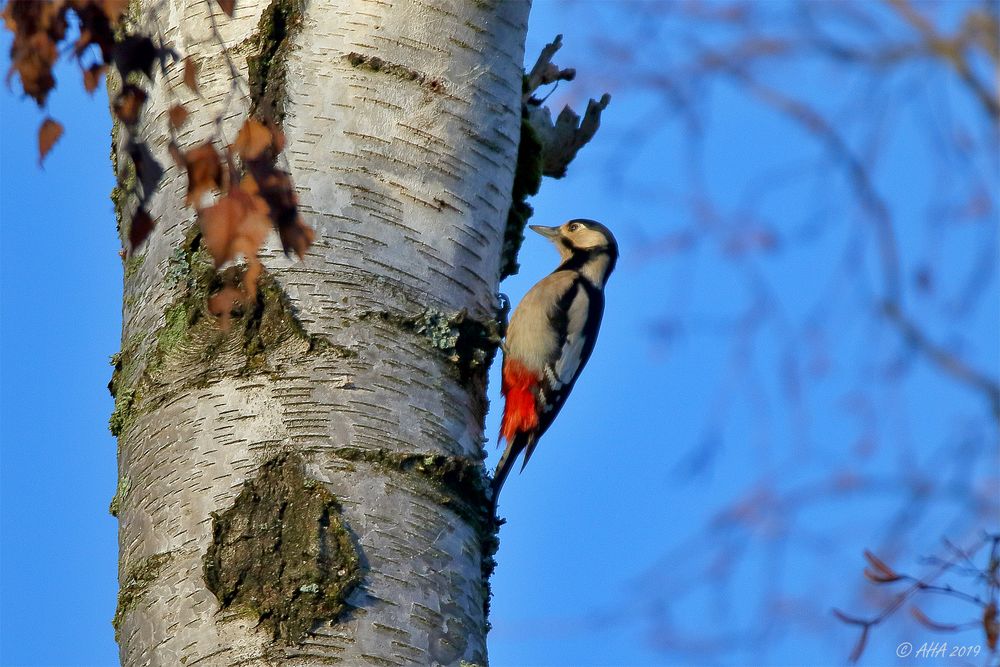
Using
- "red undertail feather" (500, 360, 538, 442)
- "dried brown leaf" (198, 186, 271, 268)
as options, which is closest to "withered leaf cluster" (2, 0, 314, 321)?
"dried brown leaf" (198, 186, 271, 268)

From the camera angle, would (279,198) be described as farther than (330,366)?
Answer: No

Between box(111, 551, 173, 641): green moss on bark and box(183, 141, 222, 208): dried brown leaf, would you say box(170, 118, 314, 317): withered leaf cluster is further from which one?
box(111, 551, 173, 641): green moss on bark

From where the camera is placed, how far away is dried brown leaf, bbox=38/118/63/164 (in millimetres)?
1731

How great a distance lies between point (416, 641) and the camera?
2.02 m

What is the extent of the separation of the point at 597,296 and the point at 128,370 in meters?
3.01

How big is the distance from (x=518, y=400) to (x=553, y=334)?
1.33 feet

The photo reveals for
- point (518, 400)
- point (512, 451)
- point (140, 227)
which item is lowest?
point (140, 227)

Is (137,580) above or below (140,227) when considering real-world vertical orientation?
below

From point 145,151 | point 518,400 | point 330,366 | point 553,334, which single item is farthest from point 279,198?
point 553,334

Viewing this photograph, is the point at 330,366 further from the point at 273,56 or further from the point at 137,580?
the point at 273,56

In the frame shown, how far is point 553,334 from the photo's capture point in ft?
15.5

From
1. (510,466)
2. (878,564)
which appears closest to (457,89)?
(878,564)

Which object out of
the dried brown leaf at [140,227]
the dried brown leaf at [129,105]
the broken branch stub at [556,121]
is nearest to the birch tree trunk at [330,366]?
the dried brown leaf at [140,227]

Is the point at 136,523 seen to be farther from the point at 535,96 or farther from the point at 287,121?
the point at 535,96
